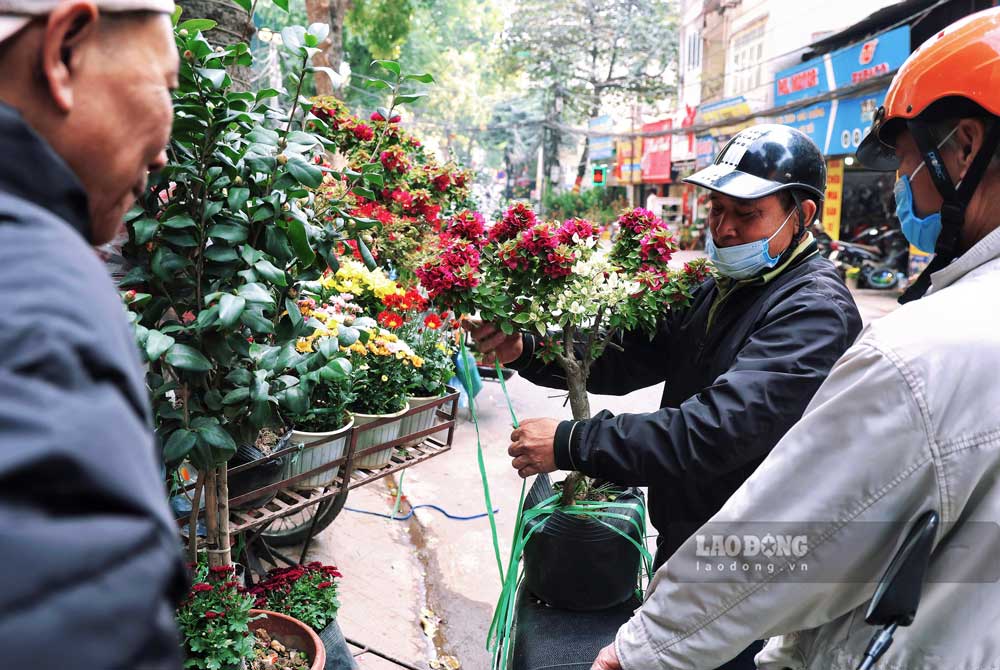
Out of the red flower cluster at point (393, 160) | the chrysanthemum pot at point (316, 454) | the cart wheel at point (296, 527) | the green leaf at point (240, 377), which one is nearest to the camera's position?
the green leaf at point (240, 377)

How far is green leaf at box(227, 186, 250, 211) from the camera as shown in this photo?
1.86 m

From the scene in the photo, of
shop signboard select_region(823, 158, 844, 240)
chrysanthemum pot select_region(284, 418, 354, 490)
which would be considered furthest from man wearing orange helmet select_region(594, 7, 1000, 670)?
shop signboard select_region(823, 158, 844, 240)

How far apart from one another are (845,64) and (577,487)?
15.6m

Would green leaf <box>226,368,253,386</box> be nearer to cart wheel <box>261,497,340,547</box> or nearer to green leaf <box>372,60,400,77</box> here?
green leaf <box>372,60,400,77</box>

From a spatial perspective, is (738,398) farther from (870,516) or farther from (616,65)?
(616,65)

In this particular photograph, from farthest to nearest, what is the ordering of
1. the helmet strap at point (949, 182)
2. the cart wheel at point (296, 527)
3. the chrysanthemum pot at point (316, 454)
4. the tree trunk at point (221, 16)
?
the cart wheel at point (296, 527) < the tree trunk at point (221, 16) < the chrysanthemum pot at point (316, 454) < the helmet strap at point (949, 182)

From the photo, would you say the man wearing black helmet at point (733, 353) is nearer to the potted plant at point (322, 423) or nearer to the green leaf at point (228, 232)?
the green leaf at point (228, 232)

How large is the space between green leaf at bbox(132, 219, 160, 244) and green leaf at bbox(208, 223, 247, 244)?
0.42 feet

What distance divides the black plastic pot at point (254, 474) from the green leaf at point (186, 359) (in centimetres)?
97

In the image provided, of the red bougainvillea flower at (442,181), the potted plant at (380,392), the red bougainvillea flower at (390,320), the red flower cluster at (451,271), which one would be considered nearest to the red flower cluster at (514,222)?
the red flower cluster at (451,271)

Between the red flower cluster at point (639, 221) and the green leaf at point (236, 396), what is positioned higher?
the red flower cluster at point (639, 221)

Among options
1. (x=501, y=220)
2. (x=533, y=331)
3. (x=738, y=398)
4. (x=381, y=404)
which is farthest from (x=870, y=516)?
(x=381, y=404)

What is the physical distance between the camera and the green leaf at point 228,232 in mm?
1880

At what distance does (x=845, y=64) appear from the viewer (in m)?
15.4
